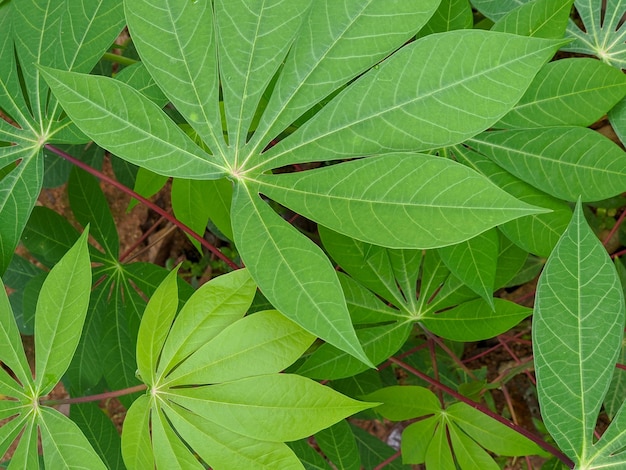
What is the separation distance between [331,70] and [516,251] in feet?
2.23

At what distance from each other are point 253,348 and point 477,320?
1.63 feet

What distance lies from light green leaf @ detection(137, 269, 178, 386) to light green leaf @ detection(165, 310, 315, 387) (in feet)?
0.28

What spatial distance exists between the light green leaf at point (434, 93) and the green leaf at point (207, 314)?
305 millimetres

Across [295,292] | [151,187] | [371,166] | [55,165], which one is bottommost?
[295,292]

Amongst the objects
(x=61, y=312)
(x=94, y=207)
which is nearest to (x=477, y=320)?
(x=61, y=312)

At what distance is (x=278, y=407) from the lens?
972mm

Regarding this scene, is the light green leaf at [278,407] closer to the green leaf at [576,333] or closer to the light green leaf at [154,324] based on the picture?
the light green leaf at [154,324]

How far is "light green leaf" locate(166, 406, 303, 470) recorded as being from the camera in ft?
3.26

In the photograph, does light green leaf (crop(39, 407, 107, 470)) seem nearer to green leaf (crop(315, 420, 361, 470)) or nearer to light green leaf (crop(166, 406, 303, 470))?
light green leaf (crop(166, 406, 303, 470))

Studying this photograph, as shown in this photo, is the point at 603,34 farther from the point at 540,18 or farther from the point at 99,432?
the point at 99,432

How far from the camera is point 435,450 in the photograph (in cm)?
134

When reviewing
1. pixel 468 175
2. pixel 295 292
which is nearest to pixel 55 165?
pixel 295 292

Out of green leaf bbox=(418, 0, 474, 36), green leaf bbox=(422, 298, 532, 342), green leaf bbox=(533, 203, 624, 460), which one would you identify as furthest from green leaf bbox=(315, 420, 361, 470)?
green leaf bbox=(418, 0, 474, 36)

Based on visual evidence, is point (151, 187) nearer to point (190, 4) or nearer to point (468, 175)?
point (190, 4)
